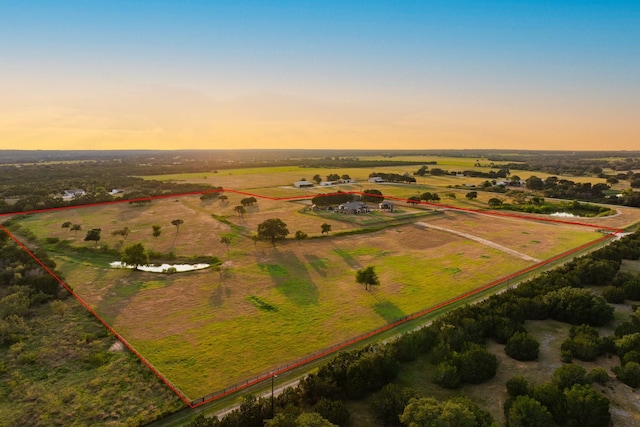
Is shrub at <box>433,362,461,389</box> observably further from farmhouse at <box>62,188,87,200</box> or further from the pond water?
farmhouse at <box>62,188,87,200</box>

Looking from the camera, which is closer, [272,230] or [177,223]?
[272,230]

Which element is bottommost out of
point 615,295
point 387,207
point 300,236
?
point 615,295

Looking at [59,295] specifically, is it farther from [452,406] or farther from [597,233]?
[597,233]

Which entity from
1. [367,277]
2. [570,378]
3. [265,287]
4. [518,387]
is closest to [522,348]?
[570,378]

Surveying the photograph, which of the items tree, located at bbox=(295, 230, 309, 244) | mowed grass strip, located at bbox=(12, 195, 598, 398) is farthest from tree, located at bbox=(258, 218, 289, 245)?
tree, located at bbox=(295, 230, 309, 244)

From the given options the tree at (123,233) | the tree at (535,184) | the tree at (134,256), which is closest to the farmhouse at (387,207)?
the tree at (123,233)

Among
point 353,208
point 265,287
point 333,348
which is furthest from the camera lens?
point 353,208

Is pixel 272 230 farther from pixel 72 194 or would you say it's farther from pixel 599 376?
pixel 72 194

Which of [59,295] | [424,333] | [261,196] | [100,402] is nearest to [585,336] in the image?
[424,333]

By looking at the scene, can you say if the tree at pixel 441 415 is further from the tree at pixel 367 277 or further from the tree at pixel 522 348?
the tree at pixel 367 277
